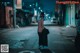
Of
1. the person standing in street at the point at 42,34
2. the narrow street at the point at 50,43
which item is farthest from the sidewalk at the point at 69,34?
the person standing in street at the point at 42,34

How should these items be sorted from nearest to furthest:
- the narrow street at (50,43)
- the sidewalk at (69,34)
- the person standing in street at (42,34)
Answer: the person standing in street at (42,34)
the narrow street at (50,43)
the sidewalk at (69,34)

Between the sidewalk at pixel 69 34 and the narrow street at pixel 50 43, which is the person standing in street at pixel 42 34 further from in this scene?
the sidewalk at pixel 69 34

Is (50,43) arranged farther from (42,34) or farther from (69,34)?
(69,34)

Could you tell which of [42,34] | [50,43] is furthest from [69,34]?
[42,34]

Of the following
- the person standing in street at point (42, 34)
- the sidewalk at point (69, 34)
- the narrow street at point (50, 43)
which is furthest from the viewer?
the sidewalk at point (69, 34)

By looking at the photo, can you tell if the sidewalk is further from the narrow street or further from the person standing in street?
the person standing in street

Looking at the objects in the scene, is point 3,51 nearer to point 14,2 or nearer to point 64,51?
point 64,51

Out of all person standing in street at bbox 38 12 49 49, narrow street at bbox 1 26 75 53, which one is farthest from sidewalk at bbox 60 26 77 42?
person standing in street at bbox 38 12 49 49

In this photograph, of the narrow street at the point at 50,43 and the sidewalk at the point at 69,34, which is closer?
the narrow street at the point at 50,43

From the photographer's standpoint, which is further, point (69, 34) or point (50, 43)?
point (69, 34)

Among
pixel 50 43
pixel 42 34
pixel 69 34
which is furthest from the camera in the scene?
pixel 69 34

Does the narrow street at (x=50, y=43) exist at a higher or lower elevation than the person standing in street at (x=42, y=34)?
lower

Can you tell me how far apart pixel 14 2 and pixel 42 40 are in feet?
108

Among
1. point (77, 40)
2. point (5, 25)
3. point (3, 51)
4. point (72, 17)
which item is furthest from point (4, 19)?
point (3, 51)
